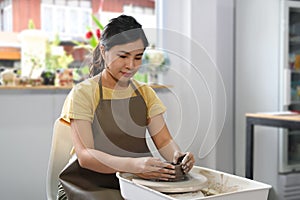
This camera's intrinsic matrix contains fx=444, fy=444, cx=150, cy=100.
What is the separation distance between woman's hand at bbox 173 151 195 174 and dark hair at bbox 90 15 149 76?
244mm

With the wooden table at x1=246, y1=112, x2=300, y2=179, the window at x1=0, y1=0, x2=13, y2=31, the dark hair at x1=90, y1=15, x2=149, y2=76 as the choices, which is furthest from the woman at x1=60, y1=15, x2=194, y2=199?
the window at x1=0, y1=0, x2=13, y2=31

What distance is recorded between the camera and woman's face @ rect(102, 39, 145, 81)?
35.4 inches

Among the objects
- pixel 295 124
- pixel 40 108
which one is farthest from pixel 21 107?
pixel 295 124

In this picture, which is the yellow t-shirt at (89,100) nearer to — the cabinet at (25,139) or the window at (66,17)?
the cabinet at (25,139)

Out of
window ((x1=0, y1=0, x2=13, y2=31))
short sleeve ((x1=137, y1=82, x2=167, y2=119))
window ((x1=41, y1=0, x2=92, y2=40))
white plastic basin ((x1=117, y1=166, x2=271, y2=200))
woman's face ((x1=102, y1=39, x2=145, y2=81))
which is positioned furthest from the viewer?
window ((x1=41, y1=0, x2=92, y2=40))

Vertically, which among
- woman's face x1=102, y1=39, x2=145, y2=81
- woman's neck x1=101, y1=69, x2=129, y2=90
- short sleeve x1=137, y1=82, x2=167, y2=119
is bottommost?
short sleeve x1=137, y1=82, x2=167, y2=119

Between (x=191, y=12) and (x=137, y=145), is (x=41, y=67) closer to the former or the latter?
(x=191, y=12)

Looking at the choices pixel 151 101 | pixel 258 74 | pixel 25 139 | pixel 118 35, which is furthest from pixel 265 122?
pixel 118 35

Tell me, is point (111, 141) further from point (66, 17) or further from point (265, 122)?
point (66, 17)

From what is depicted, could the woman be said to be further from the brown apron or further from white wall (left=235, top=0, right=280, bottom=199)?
white wall (left=235, top=0, right=280, bottom=199)

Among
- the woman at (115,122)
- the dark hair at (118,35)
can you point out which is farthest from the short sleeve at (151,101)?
the dark hair at (118,35)

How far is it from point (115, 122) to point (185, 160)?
0.17 meters

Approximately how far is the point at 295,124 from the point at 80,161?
1487 millimetres

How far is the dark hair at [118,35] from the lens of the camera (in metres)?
0.90
